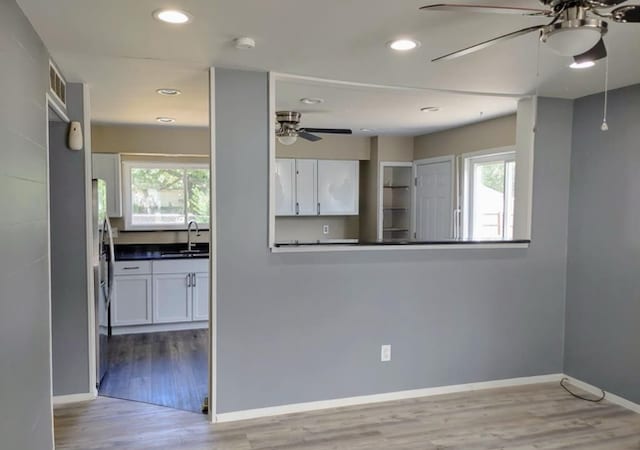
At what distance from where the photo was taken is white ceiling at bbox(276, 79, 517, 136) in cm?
355

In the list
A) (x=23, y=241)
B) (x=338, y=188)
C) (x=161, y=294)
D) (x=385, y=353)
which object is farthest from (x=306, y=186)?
(x=23, y=241)

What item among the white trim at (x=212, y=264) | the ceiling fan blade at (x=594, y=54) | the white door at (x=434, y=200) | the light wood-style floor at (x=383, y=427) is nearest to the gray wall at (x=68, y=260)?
the light wood-style floor at (x=383, y=427)

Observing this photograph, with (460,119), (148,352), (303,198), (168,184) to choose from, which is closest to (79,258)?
(148,352)

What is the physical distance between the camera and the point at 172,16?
212cm

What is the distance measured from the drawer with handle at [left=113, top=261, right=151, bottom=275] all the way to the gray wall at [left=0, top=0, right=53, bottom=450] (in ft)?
9.17

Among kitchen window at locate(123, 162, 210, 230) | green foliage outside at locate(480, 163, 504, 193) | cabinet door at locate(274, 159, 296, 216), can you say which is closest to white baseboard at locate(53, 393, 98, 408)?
kitchen window at locate(123, 162, 210, 230)

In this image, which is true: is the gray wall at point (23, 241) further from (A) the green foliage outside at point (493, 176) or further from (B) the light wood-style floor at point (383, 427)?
(A) the green foliage outside at point (493, 176)

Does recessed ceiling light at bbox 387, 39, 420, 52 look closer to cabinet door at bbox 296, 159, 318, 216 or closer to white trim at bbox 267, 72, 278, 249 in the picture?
white trim at bbox 267, 72, 278, 249

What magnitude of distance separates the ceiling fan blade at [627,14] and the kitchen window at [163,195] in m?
4.98

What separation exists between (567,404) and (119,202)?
4.92 m

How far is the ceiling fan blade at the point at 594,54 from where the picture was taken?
1.90 metres

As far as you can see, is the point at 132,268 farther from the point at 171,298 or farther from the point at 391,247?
the point at 391,247

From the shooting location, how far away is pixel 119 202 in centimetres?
550

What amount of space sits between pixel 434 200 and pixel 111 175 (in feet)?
12.5
